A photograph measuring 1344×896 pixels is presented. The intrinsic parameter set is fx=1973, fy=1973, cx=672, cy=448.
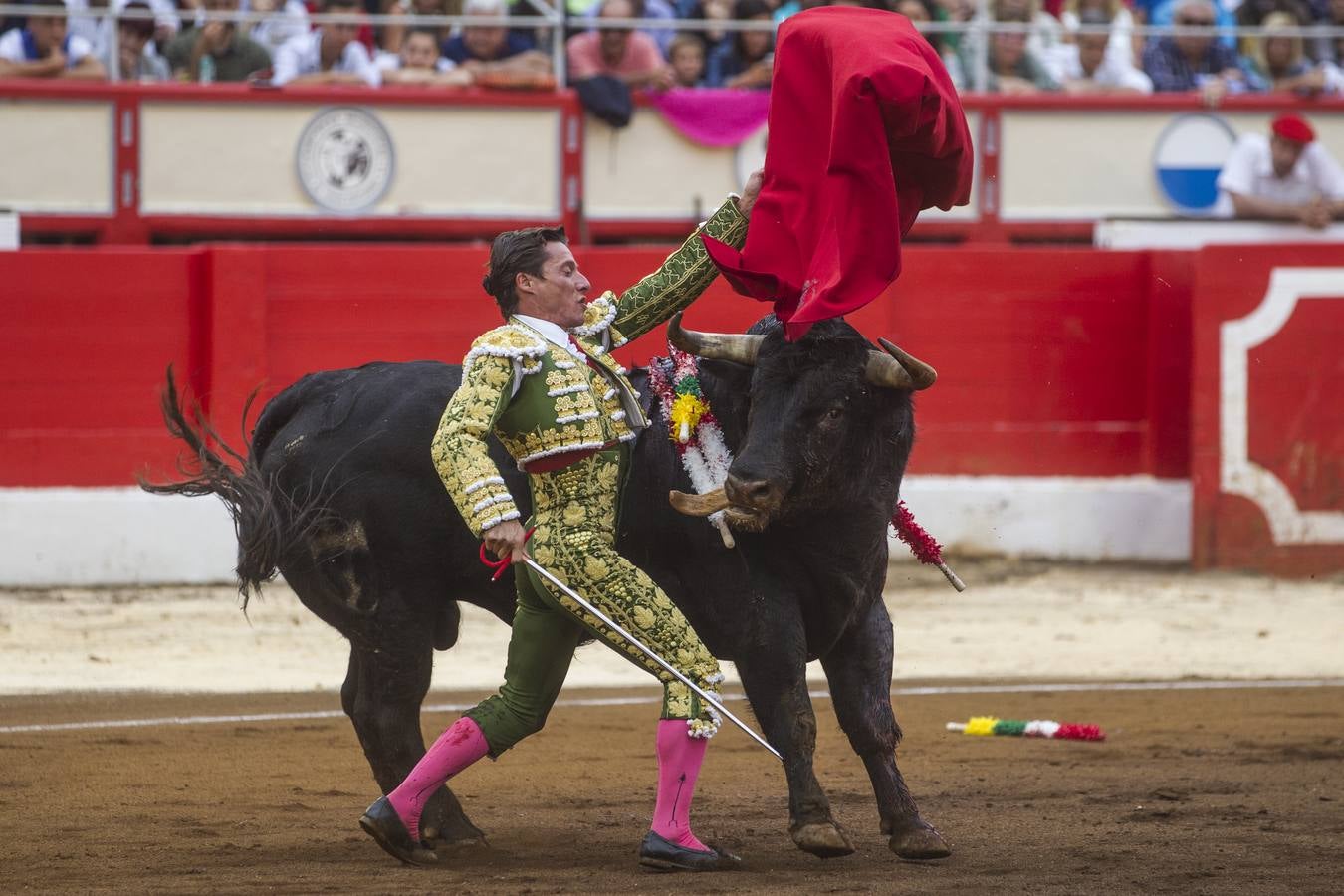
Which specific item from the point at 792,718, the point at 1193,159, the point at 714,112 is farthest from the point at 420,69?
the point at 792,718

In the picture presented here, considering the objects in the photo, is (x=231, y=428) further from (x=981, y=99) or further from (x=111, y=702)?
(x=981, y=99)

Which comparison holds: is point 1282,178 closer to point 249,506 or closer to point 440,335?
point 440,335

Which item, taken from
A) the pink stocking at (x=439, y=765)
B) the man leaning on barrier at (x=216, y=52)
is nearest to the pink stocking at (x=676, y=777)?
the pink stocking at (x=439, y=765)

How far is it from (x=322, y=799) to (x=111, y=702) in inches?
78.6

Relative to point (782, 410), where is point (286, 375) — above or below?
below

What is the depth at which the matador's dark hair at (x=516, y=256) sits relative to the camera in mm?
4172

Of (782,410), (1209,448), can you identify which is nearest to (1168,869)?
(782,410)

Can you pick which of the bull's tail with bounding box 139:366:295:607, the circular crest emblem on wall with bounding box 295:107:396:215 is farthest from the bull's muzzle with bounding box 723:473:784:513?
the circular crest emblem on wall with bounding box 295:107:396:215

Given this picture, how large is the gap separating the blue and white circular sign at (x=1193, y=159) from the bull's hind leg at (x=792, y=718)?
744 cm

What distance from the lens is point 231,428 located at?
899 cm

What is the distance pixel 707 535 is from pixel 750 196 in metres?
0.81

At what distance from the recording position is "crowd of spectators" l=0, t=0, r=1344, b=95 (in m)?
10.1

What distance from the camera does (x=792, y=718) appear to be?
4.29m

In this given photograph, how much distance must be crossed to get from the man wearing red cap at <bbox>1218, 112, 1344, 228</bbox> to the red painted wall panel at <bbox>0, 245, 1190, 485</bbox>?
1.06m
